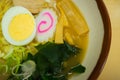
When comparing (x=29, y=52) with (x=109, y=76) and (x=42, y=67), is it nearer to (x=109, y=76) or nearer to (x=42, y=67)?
(x=42, y=67)

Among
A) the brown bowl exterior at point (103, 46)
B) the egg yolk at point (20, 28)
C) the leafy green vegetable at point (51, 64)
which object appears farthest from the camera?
the egg yolk at point (20, 28)

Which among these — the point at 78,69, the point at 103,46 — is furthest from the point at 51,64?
the point at 103,46

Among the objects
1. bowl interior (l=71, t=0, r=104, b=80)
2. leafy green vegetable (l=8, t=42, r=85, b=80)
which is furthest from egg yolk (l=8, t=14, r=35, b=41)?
bowl interior (l=71, t=0, r=104, b=80)

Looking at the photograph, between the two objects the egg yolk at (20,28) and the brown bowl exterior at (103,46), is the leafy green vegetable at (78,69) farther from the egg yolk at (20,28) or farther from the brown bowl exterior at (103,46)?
the egg yolk at (20,28)

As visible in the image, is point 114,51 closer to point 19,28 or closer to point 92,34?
point 92,34

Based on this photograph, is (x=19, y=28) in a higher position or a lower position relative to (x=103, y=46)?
higher

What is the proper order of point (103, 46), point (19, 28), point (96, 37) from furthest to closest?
1. point (19, 28)
2. point (96, 37)
3. point (103, 46)

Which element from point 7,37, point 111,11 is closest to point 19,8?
point 7,37

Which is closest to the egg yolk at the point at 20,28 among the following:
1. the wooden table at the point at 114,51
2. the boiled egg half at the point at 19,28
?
the boiled egg half at the point at 19,28
